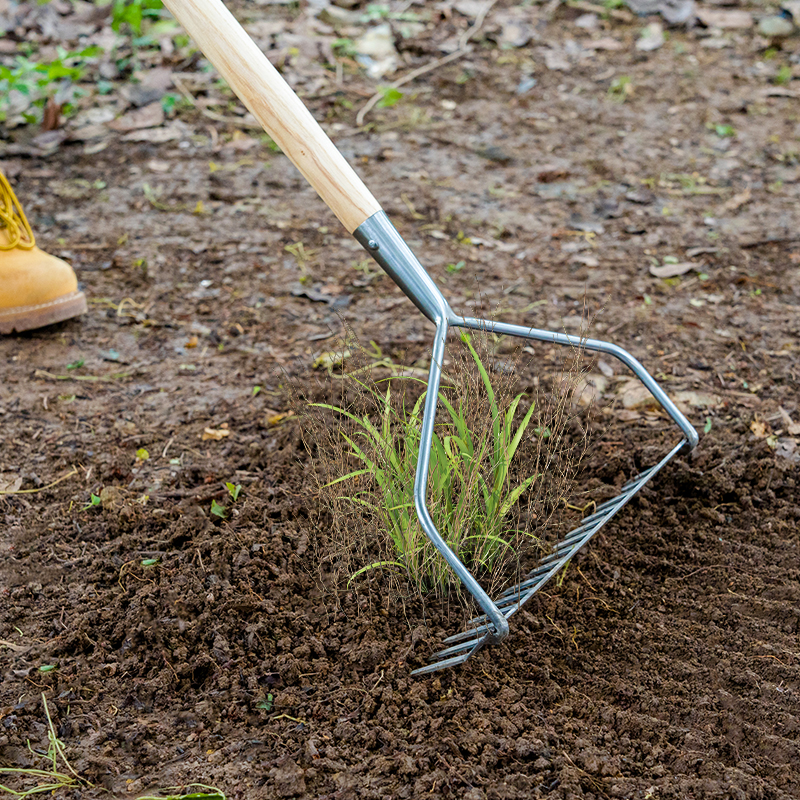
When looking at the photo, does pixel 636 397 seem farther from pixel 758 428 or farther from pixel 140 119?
pixel 140 119

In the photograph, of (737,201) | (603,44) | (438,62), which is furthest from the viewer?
(603,44)

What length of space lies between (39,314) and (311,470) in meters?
1.17

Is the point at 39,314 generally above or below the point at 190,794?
above

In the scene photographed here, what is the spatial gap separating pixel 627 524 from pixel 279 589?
85 cm

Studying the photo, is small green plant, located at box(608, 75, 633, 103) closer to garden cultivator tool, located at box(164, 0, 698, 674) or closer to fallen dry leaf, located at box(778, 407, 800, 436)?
fallen dry leaf, located at box(778, 407, 800, 436)

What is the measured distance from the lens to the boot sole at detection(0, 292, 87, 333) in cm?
251

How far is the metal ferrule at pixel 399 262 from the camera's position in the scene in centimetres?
162

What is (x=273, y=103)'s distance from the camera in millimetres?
1586

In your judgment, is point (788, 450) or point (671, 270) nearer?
point (788, 450)

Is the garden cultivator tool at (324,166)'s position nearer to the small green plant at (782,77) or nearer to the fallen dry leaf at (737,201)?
the fallen dry leaf at (737,201)

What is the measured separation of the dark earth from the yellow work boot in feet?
0.31

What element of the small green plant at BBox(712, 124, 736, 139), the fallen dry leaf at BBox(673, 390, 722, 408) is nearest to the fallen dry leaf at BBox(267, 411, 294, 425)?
the fallen dry leaf at BBox(673, 390, 722, 408)

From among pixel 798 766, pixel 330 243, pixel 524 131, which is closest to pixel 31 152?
pixel 330 243

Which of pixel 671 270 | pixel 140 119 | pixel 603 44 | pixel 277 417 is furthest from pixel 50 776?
pixel 603 44
